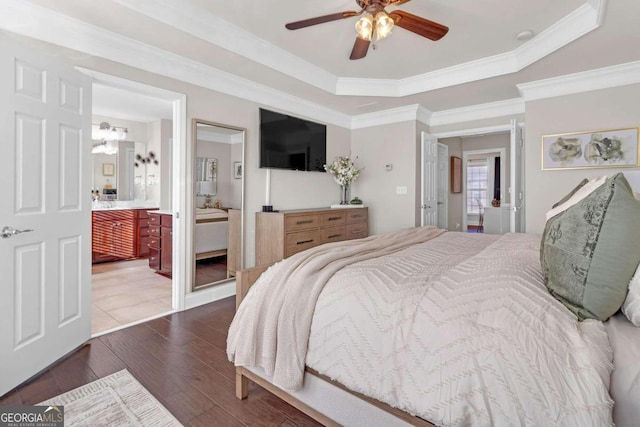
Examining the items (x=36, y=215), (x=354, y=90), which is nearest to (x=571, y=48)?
(x=354, y=90)

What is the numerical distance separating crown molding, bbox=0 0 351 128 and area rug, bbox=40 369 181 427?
8.15 feet

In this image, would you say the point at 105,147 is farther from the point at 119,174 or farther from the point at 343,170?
the point at 343,170

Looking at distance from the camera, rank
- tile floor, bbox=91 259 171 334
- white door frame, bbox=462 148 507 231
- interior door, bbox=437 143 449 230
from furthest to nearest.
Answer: white door frame, bbox=462 148 507 231, interior door, bbox=437 143 449 230, tile floor, bbox=91 259 171 334

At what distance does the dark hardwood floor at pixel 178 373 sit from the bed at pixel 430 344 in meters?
0.18

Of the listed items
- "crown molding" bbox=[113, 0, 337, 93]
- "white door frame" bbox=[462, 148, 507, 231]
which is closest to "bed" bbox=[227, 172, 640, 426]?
"crown molding" bbox=[113, 0, 337, 93]

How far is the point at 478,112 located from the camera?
467 cm

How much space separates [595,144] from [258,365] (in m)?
4.21

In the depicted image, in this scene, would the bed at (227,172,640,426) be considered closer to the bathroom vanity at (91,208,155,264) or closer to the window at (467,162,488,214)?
the bathroom vanity at (91,208,155,264)

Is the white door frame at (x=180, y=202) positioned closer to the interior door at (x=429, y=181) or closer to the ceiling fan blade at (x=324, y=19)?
the ceiling fan blade at (x=324, y=19)

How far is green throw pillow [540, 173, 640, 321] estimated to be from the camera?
101 cm

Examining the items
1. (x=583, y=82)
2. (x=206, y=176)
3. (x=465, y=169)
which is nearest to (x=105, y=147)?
(x=206, y=176)

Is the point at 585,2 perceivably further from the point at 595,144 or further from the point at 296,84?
the point at 296,84

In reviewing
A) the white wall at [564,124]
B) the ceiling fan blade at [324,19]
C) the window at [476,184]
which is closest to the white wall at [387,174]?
the white wall at [564,124]

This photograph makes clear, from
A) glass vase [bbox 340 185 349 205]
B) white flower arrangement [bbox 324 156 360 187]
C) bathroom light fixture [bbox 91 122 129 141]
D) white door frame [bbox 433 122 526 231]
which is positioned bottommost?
glass vase [bbox 340 185 349 205]
